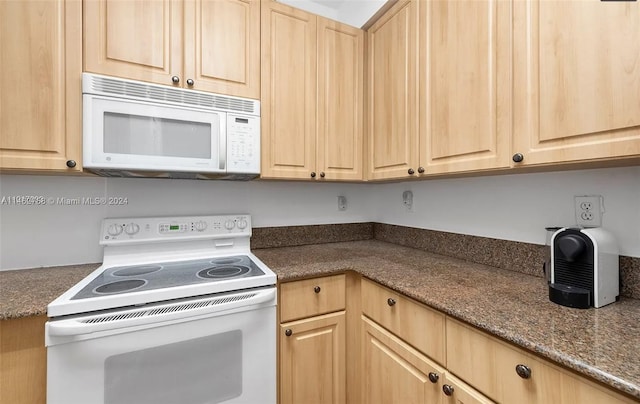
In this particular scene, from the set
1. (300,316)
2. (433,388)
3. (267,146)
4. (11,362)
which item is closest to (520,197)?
(433,388)

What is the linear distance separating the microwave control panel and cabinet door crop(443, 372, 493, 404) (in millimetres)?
1209

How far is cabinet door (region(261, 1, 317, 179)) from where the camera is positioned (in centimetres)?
161

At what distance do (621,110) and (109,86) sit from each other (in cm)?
183

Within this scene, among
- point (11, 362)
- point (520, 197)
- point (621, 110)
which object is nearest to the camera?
Result: point (621, 110)

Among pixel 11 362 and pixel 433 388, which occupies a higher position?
pixel 11 362

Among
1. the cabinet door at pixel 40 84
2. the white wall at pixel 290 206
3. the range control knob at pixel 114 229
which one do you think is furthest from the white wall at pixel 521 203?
the cabinet door at pixel 40 84

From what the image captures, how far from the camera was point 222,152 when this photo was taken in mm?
1462

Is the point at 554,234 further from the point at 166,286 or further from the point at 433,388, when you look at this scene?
the point at 166,286

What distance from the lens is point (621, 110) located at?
0.83 m

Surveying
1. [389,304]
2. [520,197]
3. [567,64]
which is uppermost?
[567,64]

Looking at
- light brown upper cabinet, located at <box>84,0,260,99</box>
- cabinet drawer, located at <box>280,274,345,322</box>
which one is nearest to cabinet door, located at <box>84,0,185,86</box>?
light brown upper cabinet, located at <box>84,0,260,99</box>

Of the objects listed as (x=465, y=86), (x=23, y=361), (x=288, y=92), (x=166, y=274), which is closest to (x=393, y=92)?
(x=465, y=86)

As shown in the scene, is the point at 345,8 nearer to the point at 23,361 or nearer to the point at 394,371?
the point at 394,371

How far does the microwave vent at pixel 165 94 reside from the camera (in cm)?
126
